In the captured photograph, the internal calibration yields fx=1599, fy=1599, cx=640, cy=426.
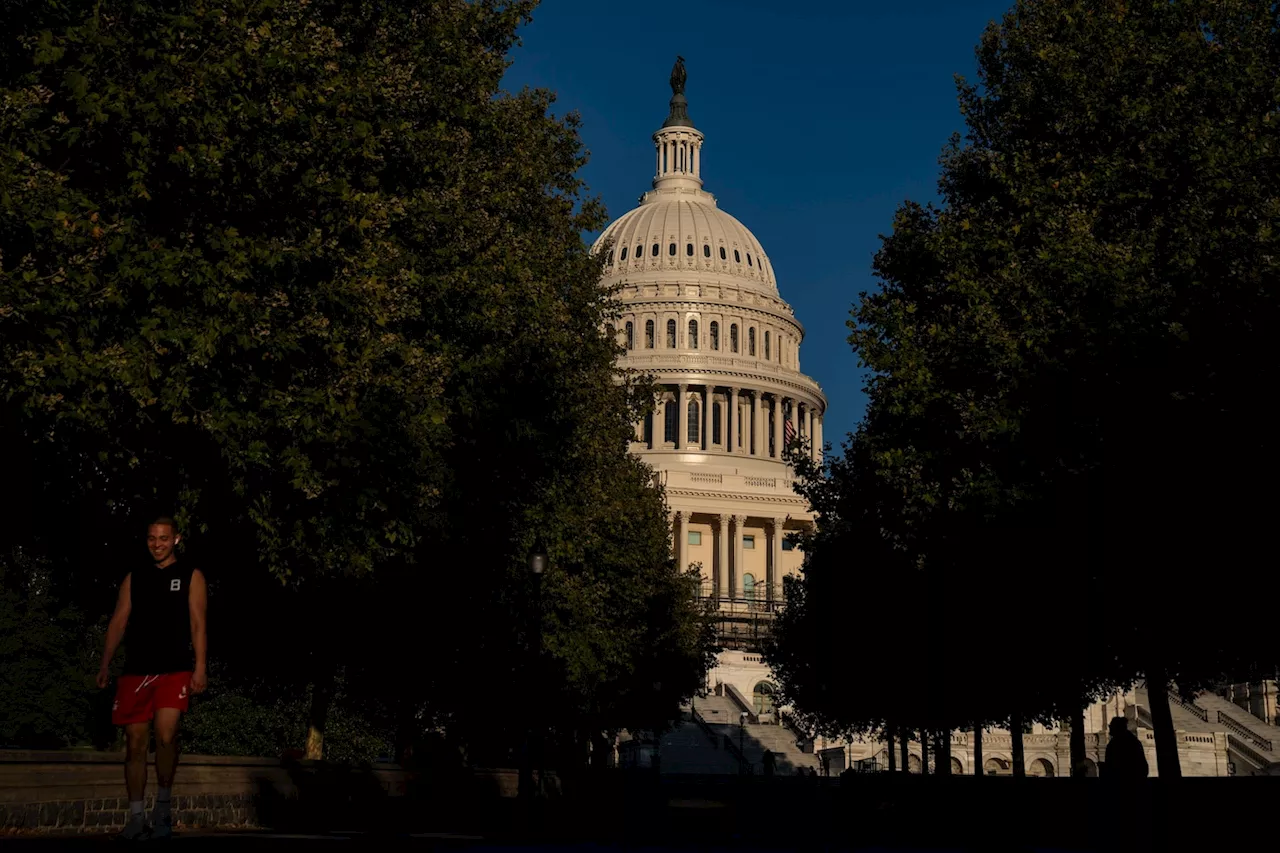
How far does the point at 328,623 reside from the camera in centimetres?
3344

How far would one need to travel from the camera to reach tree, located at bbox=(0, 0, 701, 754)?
20.5 metres

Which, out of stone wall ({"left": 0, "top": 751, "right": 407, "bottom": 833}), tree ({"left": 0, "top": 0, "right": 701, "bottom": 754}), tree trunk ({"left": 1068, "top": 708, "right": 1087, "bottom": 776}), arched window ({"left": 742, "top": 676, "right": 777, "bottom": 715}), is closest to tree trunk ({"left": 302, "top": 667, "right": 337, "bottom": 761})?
tree ({"left": 0, "top": 0, "right": 701, "bottom": 754})

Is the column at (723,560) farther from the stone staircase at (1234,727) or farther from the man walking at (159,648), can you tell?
the man walking at (159,648)

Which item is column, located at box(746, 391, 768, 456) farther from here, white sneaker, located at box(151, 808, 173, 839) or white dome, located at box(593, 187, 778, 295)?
white sneaker, located at box(151, 808, 173, 839)

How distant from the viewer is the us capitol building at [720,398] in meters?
135

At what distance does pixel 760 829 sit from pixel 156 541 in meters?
21.1

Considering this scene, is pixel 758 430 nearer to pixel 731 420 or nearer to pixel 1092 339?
pixel 731 420

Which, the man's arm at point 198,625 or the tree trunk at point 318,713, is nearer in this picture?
the man's arm at point 198,625

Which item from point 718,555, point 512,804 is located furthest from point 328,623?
point 718,555

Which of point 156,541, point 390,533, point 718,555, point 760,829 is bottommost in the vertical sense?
point 760,829

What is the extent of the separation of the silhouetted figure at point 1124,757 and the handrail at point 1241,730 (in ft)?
232

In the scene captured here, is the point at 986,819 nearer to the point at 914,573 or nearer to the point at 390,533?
the point at 914,573

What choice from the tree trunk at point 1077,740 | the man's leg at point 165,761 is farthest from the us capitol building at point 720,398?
the man's leg at point 165,761

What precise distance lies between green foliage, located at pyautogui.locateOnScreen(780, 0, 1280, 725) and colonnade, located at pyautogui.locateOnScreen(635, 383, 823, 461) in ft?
392
